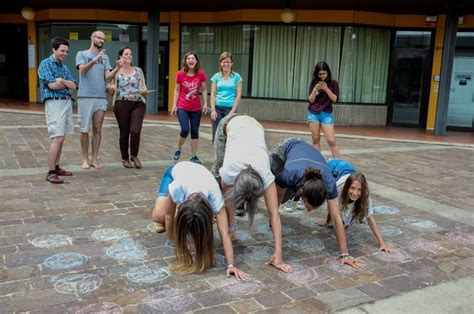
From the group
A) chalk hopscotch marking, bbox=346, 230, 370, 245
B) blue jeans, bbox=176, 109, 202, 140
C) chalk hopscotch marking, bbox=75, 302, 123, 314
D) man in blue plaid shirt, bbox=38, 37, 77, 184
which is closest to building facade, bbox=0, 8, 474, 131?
blue jeans, bbox=176, 109, 202, 140

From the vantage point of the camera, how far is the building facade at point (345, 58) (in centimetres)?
1320

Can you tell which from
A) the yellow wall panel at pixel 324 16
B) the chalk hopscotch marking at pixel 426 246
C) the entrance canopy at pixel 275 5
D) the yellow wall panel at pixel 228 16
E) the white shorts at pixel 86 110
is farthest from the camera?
the yellow wall panel at pixel 228 16

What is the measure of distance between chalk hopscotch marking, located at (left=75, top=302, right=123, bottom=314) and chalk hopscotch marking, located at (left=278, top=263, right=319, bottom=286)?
1.16m

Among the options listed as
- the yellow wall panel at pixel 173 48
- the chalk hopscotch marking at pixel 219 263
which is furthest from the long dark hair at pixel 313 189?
the yellow wall panel at pixel 173 48

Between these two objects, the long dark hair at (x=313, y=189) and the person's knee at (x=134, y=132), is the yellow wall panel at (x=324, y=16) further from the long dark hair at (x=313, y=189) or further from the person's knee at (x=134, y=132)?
the long dark hair at (x=313, y=189)

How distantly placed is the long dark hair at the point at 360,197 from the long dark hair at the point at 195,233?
1.17 meters

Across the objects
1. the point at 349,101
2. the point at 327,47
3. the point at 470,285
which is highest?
the point at 327,47

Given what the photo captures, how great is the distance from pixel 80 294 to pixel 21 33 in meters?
15.7

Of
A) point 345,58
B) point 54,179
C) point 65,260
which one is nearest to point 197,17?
point 345,58

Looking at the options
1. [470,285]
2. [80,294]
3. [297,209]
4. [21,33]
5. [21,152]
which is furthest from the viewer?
[21,33]

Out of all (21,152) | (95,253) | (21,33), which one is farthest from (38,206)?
(21,33)

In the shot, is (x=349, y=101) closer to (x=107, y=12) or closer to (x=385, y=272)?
(x=107, y=12)

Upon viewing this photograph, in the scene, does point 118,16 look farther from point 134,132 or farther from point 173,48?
point 134,132

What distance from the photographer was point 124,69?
649 cm
